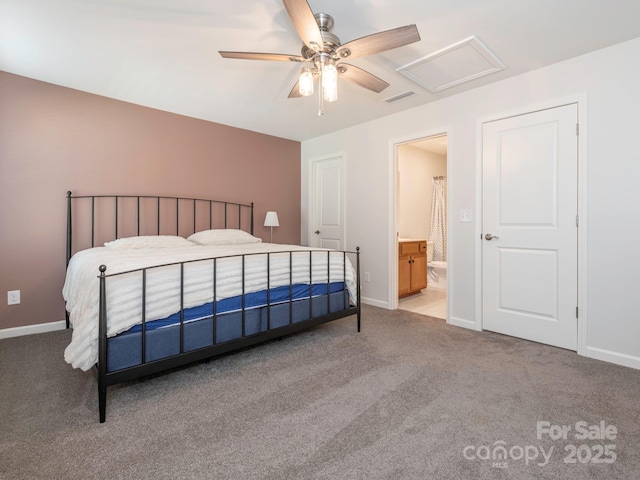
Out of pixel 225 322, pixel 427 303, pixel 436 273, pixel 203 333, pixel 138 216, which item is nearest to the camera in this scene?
pixel 203 333

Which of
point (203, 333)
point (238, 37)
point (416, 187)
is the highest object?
point (238, 37)

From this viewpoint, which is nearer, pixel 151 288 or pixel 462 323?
pixel 151 288

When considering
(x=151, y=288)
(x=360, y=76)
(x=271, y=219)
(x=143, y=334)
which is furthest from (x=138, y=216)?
(x=360, y=76)

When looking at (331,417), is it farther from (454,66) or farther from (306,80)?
(454,66)

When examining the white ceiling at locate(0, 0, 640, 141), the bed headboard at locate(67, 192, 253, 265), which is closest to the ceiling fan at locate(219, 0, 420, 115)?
→ the white ceiling at locate(0, 0, 640, 141)

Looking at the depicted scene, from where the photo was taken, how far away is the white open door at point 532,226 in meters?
2.59

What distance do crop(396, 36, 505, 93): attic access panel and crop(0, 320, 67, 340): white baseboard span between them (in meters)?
4.07

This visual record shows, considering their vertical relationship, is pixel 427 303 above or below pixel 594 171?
below

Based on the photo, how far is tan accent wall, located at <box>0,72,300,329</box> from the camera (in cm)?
290

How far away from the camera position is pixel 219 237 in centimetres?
370

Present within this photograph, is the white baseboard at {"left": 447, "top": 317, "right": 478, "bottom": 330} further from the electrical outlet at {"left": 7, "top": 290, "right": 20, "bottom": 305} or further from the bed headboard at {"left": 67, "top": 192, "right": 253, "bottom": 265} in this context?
the electrical outlet at {"left": 7, "top": 290, "right": 20, "bottom": 305}

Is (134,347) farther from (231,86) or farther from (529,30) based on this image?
(529,30)

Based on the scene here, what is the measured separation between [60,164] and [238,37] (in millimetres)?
2296

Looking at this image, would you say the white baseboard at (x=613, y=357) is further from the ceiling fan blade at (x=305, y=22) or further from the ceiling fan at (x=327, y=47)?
the ceiling fan blade at (x=305, y=22)
